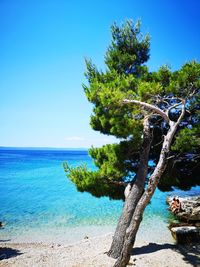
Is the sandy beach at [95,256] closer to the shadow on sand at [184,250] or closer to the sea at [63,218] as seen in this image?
the shadow on sand at [184,250]

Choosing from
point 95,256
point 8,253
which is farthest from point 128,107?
point 8,253

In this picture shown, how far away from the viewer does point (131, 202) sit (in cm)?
818

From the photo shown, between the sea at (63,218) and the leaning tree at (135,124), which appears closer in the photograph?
the leaning tree at (135,124)

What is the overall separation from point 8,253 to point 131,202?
5.38 meters

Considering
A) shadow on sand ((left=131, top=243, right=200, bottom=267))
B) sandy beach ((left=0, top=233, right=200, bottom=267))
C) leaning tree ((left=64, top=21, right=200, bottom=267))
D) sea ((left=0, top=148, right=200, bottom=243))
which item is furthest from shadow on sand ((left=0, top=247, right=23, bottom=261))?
shadow on sand ((left=131, top=243, right=200, bottom=267))

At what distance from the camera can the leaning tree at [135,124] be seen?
24.6ft

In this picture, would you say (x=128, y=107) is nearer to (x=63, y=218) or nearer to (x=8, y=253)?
(x=8, y=253)

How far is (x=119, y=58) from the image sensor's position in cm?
1002

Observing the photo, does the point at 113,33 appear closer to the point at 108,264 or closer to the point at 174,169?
the point at 174,169

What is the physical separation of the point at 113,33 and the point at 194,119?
16.7ft

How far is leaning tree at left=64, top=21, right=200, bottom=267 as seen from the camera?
749cm

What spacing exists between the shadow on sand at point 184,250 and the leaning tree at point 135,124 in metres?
1.33

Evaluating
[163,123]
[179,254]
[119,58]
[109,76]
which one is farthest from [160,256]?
[119,58]

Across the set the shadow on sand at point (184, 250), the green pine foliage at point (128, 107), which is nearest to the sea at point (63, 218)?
the green pine foliage at point (128, 107)
